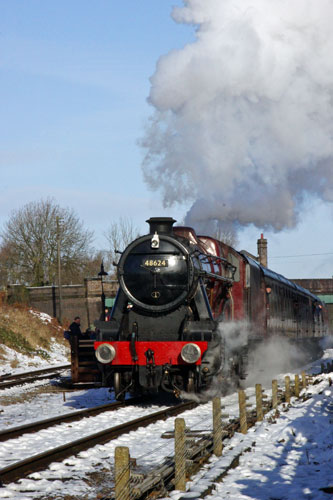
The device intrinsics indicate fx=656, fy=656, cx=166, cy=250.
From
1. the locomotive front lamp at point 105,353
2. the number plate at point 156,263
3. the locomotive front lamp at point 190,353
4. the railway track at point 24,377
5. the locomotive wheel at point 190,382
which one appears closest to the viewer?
the locomotive front lamp at point 190,353

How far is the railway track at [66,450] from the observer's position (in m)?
7.16

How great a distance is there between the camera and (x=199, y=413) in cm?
1235

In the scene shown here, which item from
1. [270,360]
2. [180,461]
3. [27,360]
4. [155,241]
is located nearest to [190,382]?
[155,241]

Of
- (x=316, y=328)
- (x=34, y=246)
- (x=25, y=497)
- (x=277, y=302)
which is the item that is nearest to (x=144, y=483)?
(x=25, y=497)

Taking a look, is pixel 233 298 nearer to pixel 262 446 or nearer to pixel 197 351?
pixel 197 351

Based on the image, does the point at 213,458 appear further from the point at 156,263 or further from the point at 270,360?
the point at 270,360

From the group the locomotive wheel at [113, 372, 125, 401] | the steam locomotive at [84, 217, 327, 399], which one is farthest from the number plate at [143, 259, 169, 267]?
the locomotive wheel at [113, 372, 125, 401]

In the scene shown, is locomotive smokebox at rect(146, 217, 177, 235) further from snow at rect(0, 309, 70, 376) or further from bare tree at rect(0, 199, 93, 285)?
bare tree at rect(0, 199, 93, 285)

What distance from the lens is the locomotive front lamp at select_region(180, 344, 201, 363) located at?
478 inches

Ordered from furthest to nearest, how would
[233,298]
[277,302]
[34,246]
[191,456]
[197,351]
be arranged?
1. [34,246]
2. [277,302]
3. [233,298]
4. [197,351]
5. [191,456]

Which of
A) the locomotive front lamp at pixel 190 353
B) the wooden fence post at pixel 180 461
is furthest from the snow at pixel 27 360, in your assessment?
the wooden fence post at pixel 180 461

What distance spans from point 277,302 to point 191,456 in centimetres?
1380

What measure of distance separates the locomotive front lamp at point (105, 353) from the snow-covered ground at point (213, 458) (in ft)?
3.38

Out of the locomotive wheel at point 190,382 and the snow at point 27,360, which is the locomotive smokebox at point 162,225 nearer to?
the locomotive wheel at point 190,382
